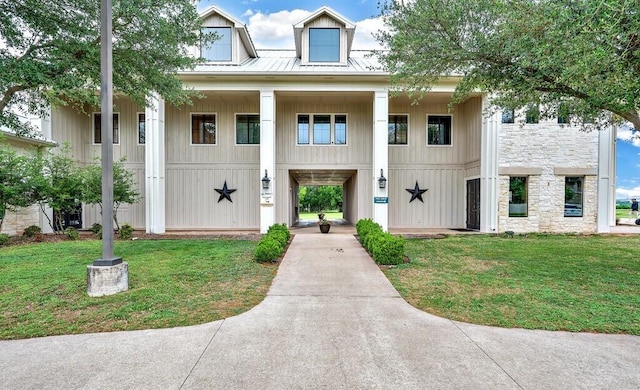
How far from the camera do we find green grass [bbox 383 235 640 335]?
166 inches

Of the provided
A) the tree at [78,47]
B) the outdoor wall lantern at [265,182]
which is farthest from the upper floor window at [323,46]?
the tree at [78,47]

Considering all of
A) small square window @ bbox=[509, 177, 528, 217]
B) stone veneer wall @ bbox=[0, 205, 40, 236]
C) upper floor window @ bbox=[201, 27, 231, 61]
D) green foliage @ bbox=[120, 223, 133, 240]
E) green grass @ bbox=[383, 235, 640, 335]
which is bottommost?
green grass @ bbox=[383, 235, 640, 335]

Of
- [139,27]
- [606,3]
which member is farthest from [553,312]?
[139,27]

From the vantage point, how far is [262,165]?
490 inches

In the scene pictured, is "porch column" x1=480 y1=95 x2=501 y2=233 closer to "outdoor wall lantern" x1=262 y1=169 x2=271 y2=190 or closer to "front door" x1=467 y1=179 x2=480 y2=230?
"front door" x1=467 y1=179 x2=480 y2=230

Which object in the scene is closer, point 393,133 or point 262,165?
point 262,165

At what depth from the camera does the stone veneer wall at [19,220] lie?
11188mm

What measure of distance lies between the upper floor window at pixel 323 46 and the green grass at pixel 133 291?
892 centimetres

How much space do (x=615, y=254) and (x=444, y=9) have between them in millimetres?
7834

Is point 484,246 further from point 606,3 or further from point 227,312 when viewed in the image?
point 227,312

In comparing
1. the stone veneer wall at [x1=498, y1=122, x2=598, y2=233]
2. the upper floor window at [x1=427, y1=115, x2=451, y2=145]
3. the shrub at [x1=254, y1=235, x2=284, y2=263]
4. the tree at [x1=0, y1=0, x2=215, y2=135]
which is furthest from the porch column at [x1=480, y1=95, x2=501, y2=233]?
the tree at [x1=0, y1=0, x2=215, y2=135]

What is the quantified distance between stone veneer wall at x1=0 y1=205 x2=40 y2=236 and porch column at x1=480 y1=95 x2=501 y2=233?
17152 millimetres

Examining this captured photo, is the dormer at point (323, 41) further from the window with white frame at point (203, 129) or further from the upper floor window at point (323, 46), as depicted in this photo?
the window with white frame at point (203, 129)

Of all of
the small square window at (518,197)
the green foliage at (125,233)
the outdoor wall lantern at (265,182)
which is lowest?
the green foliage at (125,233)
